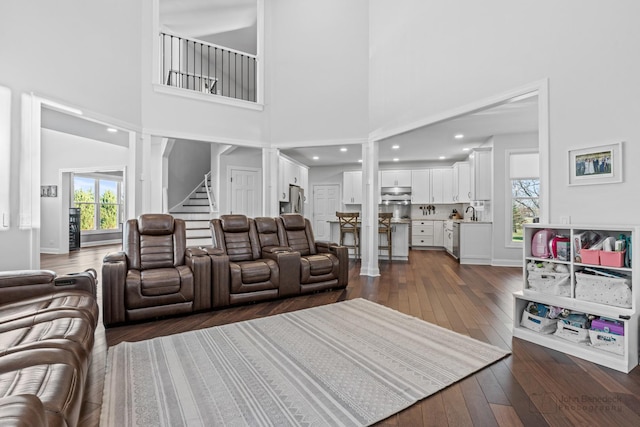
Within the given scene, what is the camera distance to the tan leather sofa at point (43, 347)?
1069mm

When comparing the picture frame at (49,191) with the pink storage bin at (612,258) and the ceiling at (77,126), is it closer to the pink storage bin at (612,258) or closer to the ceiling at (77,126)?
the ceiling at (77,126)

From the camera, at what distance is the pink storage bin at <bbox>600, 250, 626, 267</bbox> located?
88.9 inches

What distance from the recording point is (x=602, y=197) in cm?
250

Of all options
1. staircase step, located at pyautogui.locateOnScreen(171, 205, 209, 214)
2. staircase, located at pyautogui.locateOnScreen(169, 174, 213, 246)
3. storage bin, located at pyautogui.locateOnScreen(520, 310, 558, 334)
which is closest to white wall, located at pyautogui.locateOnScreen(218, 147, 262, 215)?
staircase, located at pyautogui.locateOnScreen(169, 174, 213, 246)

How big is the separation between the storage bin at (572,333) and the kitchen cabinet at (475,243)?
4.32 meters

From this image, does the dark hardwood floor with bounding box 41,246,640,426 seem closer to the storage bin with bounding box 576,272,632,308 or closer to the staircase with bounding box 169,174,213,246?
the storage bin with bounding box 576,272,632,308

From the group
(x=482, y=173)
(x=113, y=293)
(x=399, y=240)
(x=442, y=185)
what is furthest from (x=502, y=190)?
(x=113, y=293)

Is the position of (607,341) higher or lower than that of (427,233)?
lower

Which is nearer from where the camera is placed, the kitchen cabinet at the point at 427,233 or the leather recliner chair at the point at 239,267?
the leather recliner chair at the point at 239,267

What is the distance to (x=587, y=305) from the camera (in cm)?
239

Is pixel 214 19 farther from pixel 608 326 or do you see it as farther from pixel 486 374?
pixel 608 326

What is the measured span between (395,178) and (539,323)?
6.99m

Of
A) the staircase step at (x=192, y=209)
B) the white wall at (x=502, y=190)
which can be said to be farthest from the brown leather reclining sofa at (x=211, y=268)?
the white wall at (x=502, y=190)

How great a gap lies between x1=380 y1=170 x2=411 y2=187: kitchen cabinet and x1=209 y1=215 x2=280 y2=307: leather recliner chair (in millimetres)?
5764
